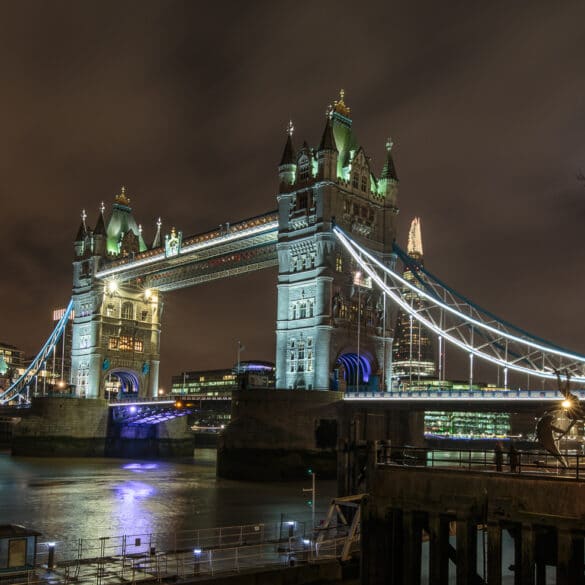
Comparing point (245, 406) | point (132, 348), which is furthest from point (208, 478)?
point (132, 348)

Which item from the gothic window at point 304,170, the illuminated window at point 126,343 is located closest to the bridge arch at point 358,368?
the gothic window at point 304,170

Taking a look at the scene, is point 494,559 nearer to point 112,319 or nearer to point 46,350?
point 112,319

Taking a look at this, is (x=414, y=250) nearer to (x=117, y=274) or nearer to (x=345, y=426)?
(x=117, y=274)

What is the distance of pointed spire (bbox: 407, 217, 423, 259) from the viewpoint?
7298 inches

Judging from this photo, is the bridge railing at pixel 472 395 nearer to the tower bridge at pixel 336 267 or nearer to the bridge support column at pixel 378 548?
the tower bridge at pixel 336 267

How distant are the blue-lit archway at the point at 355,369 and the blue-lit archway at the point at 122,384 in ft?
121

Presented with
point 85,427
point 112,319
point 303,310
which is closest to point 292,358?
point 303,310

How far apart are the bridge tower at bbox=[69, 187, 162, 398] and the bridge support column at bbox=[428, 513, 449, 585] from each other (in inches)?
3134

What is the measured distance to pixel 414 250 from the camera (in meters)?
190

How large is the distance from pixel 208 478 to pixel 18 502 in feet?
59.1

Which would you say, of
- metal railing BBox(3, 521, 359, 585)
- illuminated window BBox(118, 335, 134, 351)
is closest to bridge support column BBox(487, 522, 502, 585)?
metal railing BBox(3, 521, 359, 585)

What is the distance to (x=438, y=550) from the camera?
18.5 metres

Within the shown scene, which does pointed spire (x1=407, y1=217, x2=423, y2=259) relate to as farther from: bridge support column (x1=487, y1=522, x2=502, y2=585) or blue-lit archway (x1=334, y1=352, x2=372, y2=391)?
bridge support column (x1=487, y1=522, x2=502, y2=585)

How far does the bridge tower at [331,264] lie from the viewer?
211 feet
